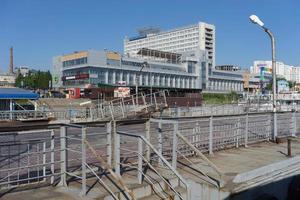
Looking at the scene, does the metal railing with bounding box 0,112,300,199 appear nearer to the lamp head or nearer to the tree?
the lamp head

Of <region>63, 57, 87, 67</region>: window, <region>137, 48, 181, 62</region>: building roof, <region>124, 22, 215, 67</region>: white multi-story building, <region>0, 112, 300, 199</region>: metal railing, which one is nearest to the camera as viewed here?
<region>0, 112, 300, 199</region>: metal railing

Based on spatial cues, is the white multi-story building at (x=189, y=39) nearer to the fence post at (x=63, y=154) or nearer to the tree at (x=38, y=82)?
the tree at (x=38, y=82)

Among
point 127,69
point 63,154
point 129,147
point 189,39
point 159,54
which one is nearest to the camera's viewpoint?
point 63,154

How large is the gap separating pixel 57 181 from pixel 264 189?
4.64m

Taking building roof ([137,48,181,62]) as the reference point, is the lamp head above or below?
below

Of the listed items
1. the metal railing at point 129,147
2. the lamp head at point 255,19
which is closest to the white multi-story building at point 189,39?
the lamp head at point 255,19

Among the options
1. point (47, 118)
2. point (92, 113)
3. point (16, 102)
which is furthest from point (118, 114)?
point (16, 102)

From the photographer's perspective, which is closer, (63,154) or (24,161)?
(63,154)

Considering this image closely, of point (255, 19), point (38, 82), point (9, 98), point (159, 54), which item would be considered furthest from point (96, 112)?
point (159, 54)

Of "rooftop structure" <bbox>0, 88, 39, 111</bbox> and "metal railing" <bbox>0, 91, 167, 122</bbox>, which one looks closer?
"metal railing" <bbox>0, 91, 167, 122</bbox>

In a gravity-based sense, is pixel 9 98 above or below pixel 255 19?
below

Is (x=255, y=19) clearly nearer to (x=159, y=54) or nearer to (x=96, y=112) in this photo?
(x=96, y=112)

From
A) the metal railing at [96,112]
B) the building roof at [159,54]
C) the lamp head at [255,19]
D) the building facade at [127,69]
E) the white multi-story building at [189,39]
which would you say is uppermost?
Result: the white multi-story building at [189,39]

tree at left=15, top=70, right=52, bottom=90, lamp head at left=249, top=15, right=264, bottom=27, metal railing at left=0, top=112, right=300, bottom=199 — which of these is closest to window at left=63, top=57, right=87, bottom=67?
tree at left=15, top=70, right=52, bottom=90
